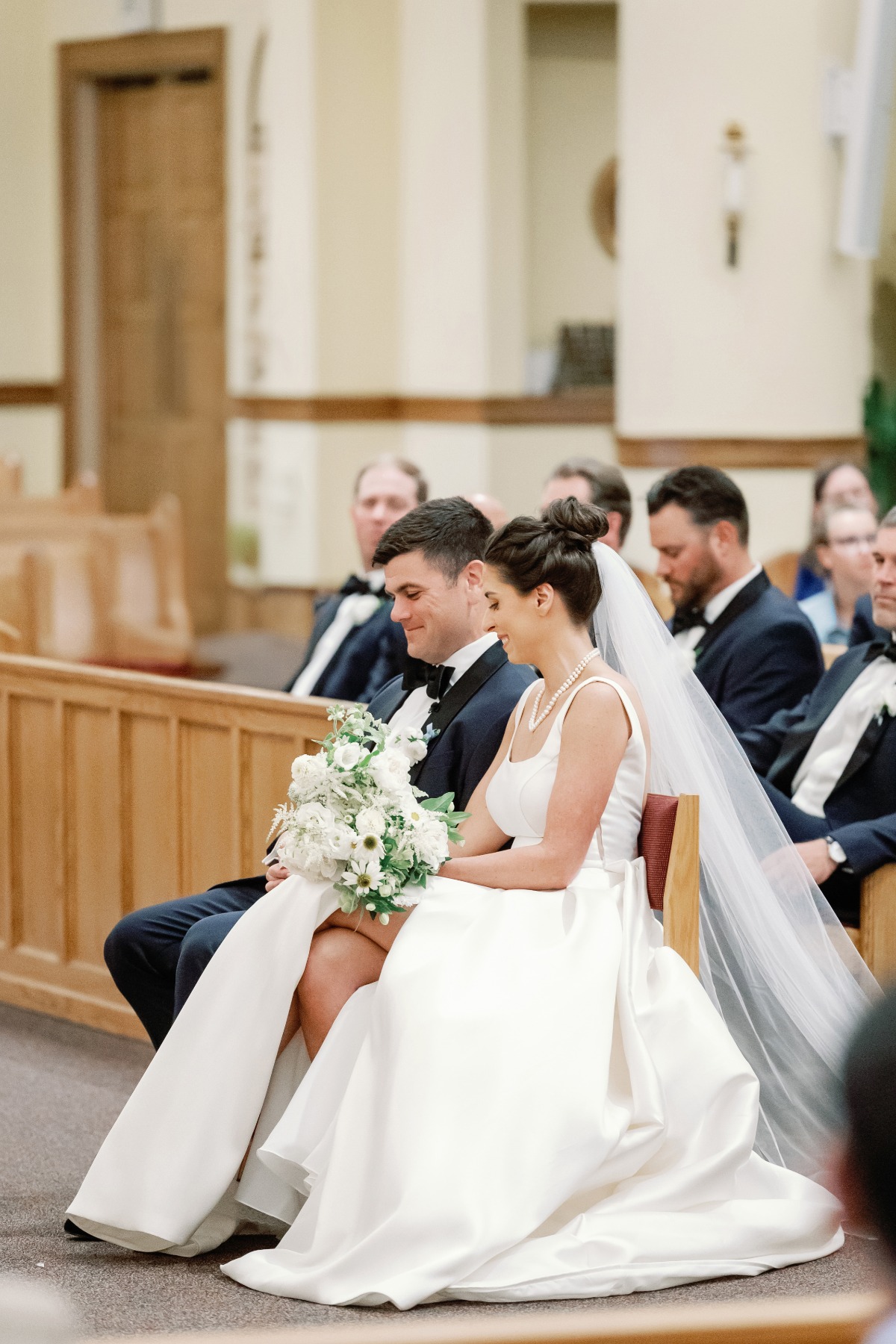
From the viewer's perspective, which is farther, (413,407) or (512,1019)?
(413,407)

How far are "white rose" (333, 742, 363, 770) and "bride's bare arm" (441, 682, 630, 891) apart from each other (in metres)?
0.34

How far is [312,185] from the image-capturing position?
430 inches

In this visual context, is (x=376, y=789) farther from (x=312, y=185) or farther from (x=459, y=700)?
(x=312, y=185)

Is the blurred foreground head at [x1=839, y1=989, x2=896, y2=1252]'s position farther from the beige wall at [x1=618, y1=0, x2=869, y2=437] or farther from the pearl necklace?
the beige wall at [x1=618, y1=0, x2=869, y2=437]

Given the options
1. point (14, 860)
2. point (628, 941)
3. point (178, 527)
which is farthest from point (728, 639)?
point (178, 527)

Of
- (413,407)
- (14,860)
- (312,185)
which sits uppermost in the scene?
(312,185)

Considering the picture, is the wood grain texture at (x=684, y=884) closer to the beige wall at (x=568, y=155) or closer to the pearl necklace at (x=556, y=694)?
the pearl necklace at (x=556, y=694)

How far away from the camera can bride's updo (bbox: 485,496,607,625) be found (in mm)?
3197

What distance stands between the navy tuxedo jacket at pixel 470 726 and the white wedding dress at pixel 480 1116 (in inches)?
9.8

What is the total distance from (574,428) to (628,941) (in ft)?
26.4

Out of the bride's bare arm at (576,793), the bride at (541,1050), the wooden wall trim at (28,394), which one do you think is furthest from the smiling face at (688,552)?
the wooden wall trim at (28,394)

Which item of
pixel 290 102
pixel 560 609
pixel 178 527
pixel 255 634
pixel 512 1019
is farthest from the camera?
pixel 255 634

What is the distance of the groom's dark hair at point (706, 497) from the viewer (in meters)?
4.47

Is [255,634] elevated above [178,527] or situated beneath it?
situated beneath
